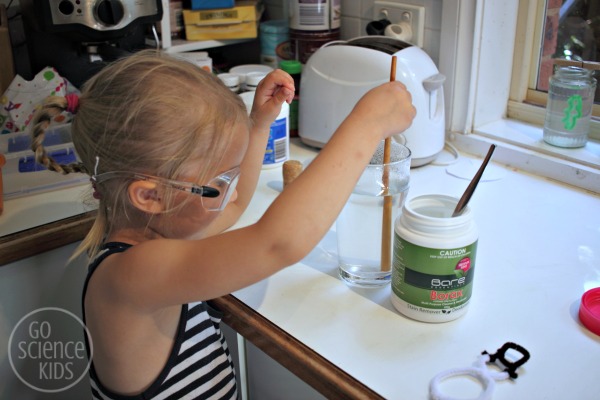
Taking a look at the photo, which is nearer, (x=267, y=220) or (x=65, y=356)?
(x=267, y=220)

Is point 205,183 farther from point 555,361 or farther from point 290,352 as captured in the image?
point 555,361

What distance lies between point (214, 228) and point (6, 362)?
47 centimetres

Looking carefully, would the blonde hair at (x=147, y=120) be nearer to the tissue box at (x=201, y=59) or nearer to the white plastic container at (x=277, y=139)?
the white plastic container at (x=277, y=139)

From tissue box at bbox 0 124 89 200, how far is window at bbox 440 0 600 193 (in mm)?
796

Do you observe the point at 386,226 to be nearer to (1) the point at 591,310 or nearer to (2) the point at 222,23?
(1) the point at 591,310

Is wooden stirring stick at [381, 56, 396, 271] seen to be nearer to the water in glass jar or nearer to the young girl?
the water in glass jar

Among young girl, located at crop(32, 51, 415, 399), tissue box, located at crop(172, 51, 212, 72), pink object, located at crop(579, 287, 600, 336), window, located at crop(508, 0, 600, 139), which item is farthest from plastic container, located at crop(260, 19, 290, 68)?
pink object, located at crop(579, 287, 600, 336)

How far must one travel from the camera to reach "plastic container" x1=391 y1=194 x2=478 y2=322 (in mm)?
774

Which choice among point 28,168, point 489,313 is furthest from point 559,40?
point 28,168

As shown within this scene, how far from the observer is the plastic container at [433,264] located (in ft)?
2.54

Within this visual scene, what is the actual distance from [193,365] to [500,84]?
92 centimetres

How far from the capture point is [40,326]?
1188 mm

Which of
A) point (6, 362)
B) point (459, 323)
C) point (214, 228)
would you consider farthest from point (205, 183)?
point (6, 362)

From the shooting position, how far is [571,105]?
127cm
